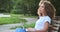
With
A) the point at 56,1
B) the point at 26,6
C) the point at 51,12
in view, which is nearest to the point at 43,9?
the point at 51,12

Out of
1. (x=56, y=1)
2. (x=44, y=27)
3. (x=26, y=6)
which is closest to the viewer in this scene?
(x=44, y=27)

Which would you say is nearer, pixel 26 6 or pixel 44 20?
pixel 44 20

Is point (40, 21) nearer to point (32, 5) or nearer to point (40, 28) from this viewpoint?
point (40, 28)

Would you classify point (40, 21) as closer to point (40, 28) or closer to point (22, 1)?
point (40, 28)

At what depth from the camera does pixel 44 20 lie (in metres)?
2.79

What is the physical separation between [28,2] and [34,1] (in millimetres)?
589

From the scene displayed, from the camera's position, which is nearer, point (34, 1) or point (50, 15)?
point (50, 15)

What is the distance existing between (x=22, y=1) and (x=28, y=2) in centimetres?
91

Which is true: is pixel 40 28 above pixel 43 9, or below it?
below

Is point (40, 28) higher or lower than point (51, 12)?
lower

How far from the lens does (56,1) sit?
1925 cm

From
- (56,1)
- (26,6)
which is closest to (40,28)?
(56,1)

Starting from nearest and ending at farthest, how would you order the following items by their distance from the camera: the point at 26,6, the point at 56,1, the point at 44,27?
the point at 44,27 → the point at 56,1 → the point at 26,6

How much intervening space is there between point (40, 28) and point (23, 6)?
18.6m
